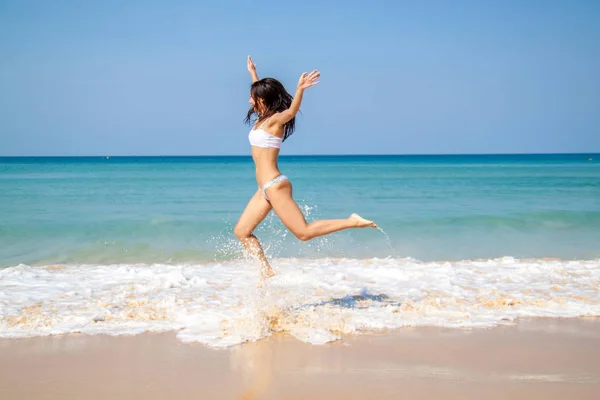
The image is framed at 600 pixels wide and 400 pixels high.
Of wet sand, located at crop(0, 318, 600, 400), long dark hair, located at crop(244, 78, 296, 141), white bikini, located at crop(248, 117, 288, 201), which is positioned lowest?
wet sand, located at crop(0, 318, 600, 400)

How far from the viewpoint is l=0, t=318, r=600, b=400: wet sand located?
382 centimetres

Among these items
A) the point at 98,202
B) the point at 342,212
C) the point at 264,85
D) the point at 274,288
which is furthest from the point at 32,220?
the point at 264,85

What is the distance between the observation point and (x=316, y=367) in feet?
14.0

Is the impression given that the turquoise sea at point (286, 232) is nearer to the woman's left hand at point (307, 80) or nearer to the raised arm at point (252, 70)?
the raised arm at point (252, 70)

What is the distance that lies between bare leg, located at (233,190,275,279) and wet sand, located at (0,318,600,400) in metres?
0.84

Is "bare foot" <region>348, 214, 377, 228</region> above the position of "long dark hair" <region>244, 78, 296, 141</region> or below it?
below

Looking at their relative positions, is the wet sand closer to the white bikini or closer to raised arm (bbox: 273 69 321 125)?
the white bikini

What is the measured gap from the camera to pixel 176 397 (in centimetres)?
371

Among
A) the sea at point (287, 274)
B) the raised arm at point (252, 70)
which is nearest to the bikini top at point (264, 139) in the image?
the raised arm at point (252, 70)

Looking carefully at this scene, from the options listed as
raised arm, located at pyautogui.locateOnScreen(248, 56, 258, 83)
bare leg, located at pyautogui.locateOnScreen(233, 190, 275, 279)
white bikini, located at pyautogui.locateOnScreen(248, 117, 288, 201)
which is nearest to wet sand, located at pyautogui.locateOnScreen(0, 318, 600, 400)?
bare leg, located at pyautogui.locateOnScreen(233, 190, 275, 279)

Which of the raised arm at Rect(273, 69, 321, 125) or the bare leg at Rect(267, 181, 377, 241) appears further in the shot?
the bare leg at Rect(267, 181, 377, 241)

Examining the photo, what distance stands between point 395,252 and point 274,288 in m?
4.67

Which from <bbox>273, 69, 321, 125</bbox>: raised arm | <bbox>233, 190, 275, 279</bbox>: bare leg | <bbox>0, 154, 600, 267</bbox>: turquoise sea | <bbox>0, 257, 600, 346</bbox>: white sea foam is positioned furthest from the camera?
<bbox>0, 154, 600, 267</bbox>: turquoise sea

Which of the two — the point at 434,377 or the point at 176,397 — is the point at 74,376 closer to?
the point at 176,397
